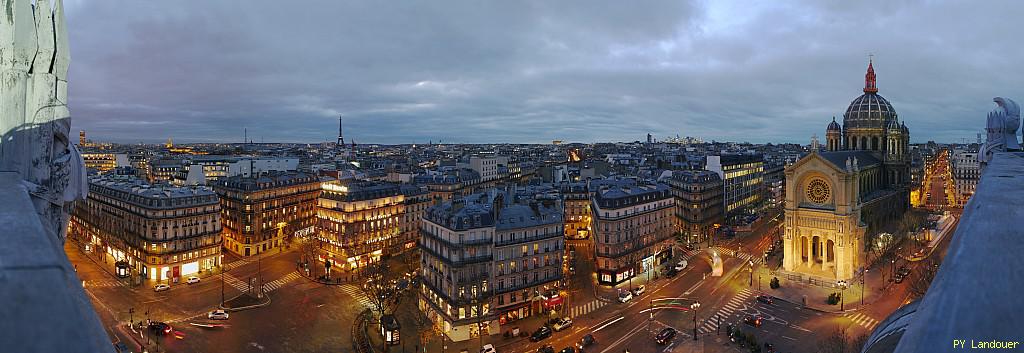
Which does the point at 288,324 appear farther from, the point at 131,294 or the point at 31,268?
the point at 31,268

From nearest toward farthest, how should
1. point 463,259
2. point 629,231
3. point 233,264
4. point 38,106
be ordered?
1. point 38,106
2. point 463,259
3. point 629,231
4. point 233,264

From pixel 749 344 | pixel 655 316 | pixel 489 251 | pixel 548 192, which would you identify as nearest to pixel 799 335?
pixel 749 344

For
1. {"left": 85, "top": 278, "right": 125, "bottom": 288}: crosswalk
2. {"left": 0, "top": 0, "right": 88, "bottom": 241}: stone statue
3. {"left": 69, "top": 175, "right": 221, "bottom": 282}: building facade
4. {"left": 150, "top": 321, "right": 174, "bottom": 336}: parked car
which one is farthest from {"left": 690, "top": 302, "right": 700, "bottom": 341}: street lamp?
{"left": 85, "top": 278, "right": 125, "bottom": 288}: crosswalk

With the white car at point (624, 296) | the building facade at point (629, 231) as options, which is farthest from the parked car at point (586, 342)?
the building facade at point (629, 231)

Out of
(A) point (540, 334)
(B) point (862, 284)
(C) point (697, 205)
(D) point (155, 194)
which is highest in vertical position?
(D) point (155, 194)

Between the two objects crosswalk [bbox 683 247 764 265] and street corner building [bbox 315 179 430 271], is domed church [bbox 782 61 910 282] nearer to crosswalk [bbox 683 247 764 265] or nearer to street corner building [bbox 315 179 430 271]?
crosswalk [bbox 683 247 764 265]

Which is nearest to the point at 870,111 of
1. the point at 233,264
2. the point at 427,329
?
the point at 427,329

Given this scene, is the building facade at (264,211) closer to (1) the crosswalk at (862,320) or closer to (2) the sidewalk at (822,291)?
(2) the sidewalk at (822,291)

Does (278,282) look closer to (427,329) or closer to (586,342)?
(427,329)
